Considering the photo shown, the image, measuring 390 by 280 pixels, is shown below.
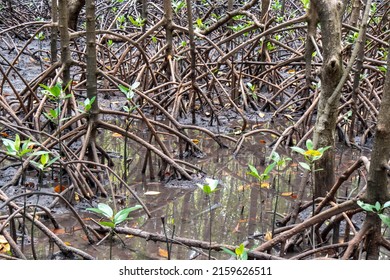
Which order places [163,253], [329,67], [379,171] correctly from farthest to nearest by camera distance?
[329,67], [163,253], [379,171]

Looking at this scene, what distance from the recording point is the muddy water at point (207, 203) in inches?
105

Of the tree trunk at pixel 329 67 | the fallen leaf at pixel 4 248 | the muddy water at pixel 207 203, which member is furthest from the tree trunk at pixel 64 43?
the tree trunk at pixel 329 67

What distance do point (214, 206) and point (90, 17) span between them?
4.25ft

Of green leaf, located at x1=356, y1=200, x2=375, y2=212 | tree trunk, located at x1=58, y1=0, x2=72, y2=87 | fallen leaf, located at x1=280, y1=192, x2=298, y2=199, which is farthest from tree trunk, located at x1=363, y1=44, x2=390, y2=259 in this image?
tree trunk, located at x1=58, y1=0, x2=72, y2=87

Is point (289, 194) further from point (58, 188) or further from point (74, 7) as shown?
point (74, 7)

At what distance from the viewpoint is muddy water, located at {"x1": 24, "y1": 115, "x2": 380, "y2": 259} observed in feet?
8.74

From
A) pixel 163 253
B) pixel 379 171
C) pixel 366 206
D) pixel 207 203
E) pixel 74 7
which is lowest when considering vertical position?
pixel 163 253

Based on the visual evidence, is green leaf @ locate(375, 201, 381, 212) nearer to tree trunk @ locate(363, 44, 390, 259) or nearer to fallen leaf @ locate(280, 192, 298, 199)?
tree trunk @ locate(363, 44, 390, 259)

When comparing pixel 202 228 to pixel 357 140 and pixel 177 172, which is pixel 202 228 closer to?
pixel 177 172

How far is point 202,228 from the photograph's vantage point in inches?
117

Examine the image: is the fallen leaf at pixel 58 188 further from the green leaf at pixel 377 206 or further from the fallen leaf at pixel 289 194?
the green leaf at pixel 377 206

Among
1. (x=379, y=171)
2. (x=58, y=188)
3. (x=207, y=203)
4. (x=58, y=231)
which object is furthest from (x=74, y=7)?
(x=379, y=171)

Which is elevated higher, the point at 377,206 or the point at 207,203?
the point at 377,206

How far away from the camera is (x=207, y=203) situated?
3.29 meters
